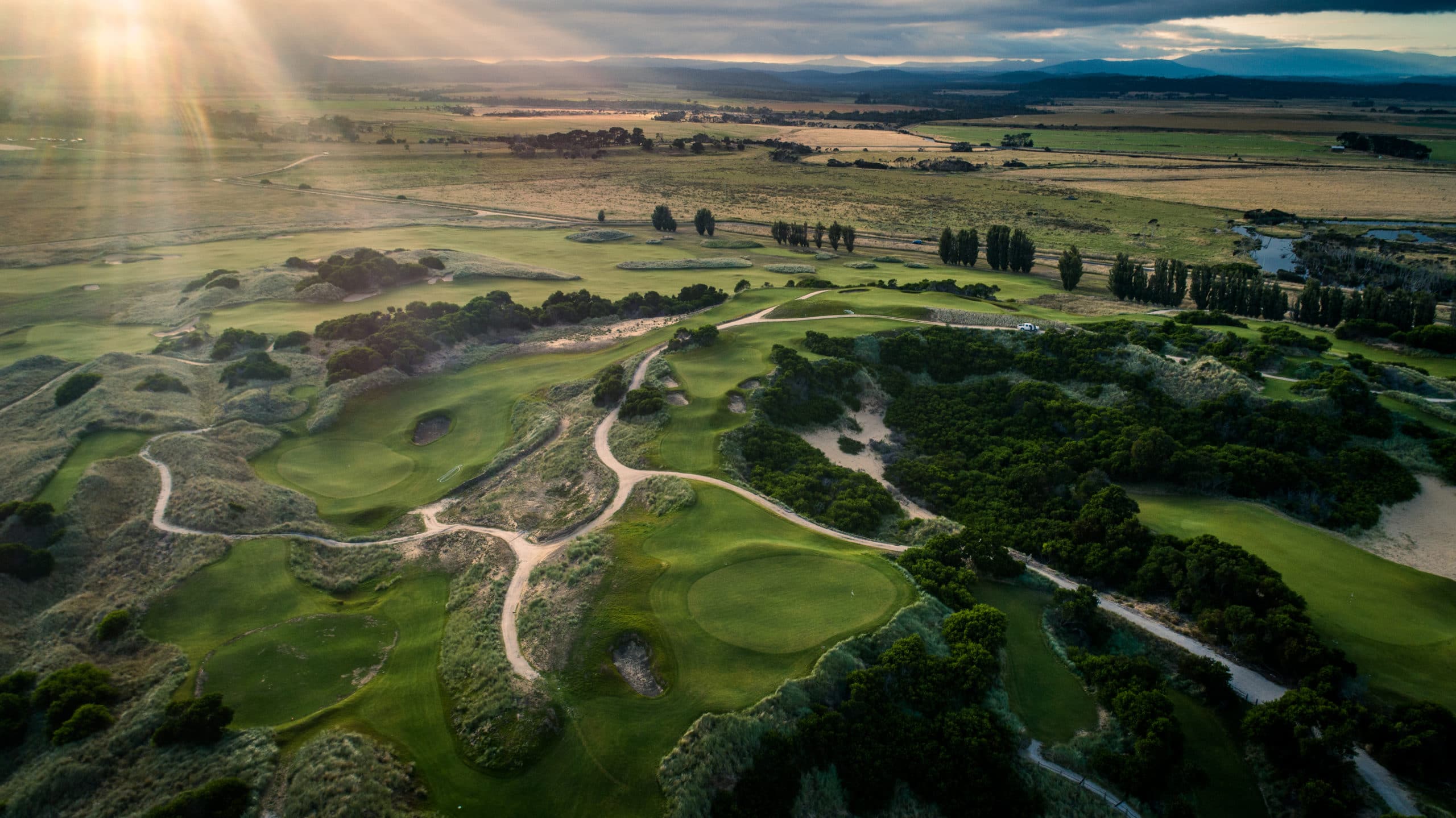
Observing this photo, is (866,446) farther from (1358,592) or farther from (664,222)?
(664,222)

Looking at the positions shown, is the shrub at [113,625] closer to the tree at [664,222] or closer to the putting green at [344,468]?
the putting green at [344,468]

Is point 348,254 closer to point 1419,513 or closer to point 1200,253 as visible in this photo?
point 1419,513

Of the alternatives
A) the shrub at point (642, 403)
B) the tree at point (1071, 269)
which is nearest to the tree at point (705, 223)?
the tree at point (1071, 269)

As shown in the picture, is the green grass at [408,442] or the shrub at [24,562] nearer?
the shrub at [24,562]

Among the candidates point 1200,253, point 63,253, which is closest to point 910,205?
point 1200,253

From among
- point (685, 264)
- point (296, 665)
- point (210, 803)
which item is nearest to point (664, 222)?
point (685, 264)

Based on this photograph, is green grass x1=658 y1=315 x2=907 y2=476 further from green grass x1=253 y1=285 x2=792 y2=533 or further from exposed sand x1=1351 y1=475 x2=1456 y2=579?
exposed sand x1=1351 y1=475 x2=1456 y2=579
